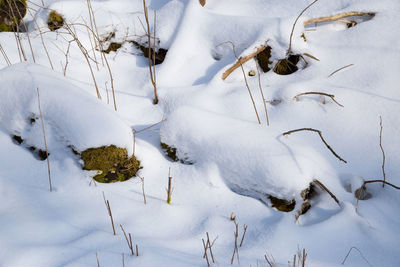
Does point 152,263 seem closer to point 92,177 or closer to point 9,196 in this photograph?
point 92,177

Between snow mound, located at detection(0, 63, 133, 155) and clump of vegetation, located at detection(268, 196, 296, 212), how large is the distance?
0.74 metres

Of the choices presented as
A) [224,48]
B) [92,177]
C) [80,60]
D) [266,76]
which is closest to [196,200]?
[92,177]

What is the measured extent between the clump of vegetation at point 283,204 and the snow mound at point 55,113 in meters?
0.74

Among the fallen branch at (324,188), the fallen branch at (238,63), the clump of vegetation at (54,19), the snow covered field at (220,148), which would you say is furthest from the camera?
the clump of vegetation at (54,19)

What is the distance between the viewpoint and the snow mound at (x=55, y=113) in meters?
1.57

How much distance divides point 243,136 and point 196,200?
0.39m

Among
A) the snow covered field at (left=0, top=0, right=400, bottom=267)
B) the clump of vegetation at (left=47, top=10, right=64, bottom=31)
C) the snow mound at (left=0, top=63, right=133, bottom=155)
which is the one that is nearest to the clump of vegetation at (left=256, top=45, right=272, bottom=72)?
the snow covered field at (left=0, top=0, right=400, bottom=267)

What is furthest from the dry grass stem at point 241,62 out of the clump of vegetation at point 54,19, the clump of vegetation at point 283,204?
the clump of vegetation at point 54,19

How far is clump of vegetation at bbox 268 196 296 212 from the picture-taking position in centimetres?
145

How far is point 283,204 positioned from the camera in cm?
145

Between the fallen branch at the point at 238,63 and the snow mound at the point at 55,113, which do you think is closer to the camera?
the snow mound at the point at 55,113

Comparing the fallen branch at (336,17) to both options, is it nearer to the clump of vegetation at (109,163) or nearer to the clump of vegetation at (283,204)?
the clump of vegetation at (283,204)

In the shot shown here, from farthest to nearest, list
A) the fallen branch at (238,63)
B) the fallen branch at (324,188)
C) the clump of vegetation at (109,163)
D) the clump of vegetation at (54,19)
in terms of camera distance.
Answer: the clump of vegetation at (54,19)
the fallen branch at (238,63)
the clump of vegetation at (109,163)
the fallen branch at (324,188)

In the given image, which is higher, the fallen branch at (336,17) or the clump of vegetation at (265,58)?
the fallen branch at (336,17)
